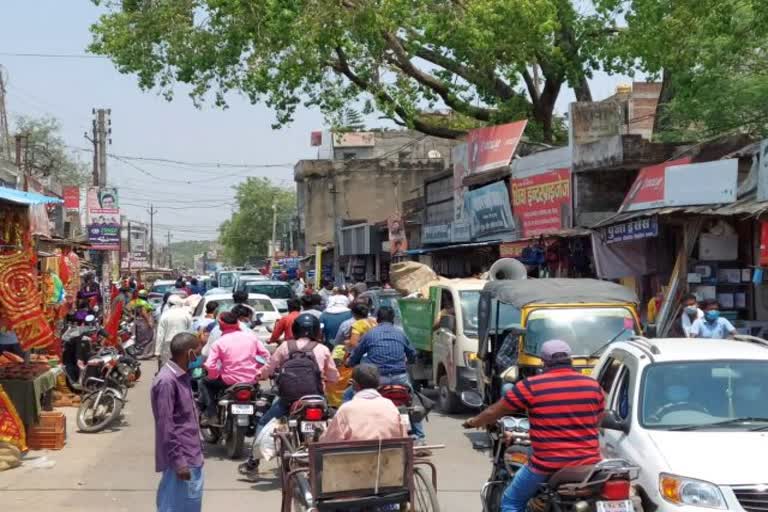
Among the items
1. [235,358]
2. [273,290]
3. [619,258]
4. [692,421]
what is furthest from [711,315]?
[273,290]

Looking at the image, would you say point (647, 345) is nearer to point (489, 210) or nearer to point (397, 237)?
point (489, 210)

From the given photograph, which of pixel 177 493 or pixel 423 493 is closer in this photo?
pixel 177 493

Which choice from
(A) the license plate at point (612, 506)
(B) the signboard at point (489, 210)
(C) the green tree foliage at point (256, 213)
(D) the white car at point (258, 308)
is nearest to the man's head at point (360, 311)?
(D) the white car at point (258, 308)

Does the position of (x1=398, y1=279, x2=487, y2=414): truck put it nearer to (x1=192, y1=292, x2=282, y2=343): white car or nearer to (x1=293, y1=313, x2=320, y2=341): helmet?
(x1=192, y1=292, x2=282, y2=343): white car

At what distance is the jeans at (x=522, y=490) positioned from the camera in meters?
6.34

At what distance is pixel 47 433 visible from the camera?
40.4ft

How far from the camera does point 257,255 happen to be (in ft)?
370

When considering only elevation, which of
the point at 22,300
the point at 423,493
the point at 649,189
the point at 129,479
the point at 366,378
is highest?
the point at 649,189

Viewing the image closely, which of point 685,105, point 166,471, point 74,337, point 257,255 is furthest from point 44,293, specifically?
point 257,255

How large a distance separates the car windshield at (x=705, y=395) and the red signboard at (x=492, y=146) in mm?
18220

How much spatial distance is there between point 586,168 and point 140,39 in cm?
1472

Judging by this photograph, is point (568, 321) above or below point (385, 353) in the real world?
above

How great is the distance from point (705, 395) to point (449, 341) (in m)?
8.11

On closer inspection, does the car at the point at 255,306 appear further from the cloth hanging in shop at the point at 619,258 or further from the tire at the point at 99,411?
the cloth hanging in shop at the point at 619,258
